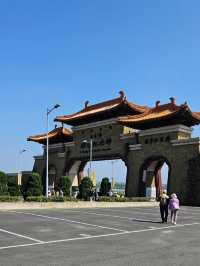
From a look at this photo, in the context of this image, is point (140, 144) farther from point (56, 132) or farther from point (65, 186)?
point (56, 132)

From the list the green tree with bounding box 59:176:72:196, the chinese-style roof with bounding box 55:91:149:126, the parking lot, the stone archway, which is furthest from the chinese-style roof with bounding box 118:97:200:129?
the parking lot

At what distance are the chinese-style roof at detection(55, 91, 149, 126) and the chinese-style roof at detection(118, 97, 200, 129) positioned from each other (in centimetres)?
161

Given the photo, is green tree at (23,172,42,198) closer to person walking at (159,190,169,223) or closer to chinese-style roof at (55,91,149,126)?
chinese-style roof at (55,91,149,126)

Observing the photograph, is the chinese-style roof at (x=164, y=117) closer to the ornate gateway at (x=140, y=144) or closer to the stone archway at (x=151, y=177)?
the ornate gateway at (x=140, y=144)

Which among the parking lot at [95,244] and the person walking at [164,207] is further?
the person walking at [164,207]

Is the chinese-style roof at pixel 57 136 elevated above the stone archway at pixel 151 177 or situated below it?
above

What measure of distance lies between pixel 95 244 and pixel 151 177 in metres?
33.9

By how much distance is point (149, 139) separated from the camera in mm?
43531

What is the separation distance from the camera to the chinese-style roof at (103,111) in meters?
47.2

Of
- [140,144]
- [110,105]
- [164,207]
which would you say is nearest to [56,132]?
[110,105]

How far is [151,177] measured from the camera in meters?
44.9

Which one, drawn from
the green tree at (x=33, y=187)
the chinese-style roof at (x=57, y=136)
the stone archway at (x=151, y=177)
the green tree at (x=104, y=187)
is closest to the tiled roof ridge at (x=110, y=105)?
the chinese-style roof at (x=57, y=136)

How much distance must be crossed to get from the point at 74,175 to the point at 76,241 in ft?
145

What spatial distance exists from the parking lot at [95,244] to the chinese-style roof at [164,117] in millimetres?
24156
